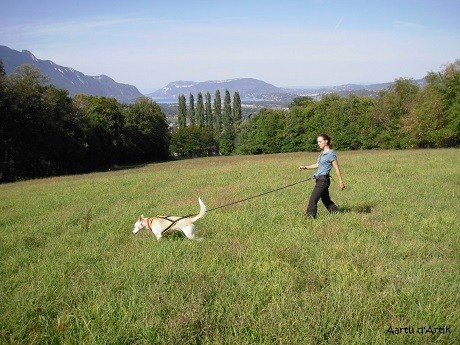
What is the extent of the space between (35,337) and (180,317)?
1590 mm

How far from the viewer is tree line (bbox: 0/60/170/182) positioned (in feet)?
112

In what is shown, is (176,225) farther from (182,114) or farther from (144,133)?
(182,114)

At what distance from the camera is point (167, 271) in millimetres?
5156

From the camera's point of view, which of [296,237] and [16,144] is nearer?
[296,237]

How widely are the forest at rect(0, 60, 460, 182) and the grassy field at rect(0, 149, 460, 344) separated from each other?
31.3 meters

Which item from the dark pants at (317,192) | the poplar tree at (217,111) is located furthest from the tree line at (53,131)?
the poplar tree at (217,111)

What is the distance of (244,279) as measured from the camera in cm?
482

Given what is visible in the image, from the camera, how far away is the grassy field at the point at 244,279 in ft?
12.0

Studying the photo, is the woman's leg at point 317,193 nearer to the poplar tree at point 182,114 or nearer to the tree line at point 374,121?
the tree line at point 374,121

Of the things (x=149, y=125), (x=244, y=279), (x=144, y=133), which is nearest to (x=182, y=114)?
(x=149, y=125)

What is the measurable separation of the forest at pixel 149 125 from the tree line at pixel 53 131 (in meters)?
0.10

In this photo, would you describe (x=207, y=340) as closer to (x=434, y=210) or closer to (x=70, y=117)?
(x=434, y=210)

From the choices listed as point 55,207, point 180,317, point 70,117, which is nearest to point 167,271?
point 180,317

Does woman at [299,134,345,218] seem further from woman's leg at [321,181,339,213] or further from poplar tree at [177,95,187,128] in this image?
poplar tree at [177,95,187,128]
